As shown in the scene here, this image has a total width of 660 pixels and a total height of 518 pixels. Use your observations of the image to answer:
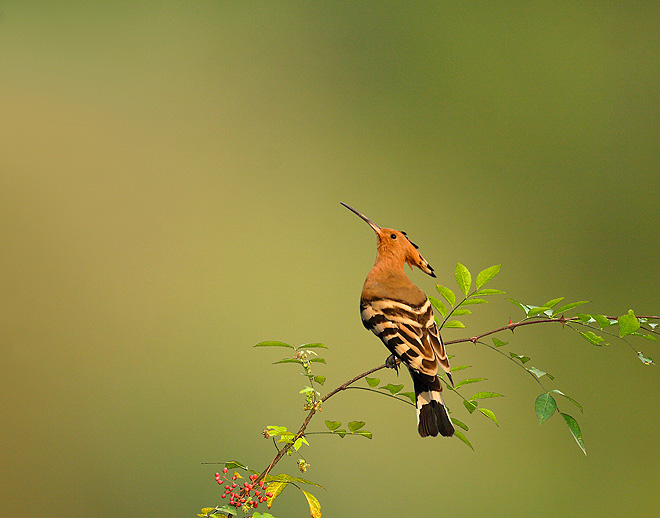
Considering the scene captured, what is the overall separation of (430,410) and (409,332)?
14 cm

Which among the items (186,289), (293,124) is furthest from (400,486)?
(293,124)

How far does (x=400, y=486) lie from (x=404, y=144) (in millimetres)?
1079

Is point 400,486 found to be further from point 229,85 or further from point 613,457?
point 229,85

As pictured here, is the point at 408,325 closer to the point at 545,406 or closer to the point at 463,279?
the point at 463,279

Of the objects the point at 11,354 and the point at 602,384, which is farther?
the point at 602,384

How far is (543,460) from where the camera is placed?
1812 mm

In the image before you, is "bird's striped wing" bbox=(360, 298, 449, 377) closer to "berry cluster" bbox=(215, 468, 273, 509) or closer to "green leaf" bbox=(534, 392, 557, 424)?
"green leaf" bbox=(534, 392, 557, 424)

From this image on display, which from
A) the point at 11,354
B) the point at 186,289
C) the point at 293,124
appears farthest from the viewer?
the point at 293,124

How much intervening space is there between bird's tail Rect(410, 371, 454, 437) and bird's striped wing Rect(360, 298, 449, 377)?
0.03 metres

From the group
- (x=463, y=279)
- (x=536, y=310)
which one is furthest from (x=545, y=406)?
(x=463, y=279)

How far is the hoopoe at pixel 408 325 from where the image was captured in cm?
101

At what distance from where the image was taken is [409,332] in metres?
1.05

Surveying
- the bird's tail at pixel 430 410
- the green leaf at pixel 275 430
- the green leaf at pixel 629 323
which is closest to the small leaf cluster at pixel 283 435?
the green leaf at pixel 275 430

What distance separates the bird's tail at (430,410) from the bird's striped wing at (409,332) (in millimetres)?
27
